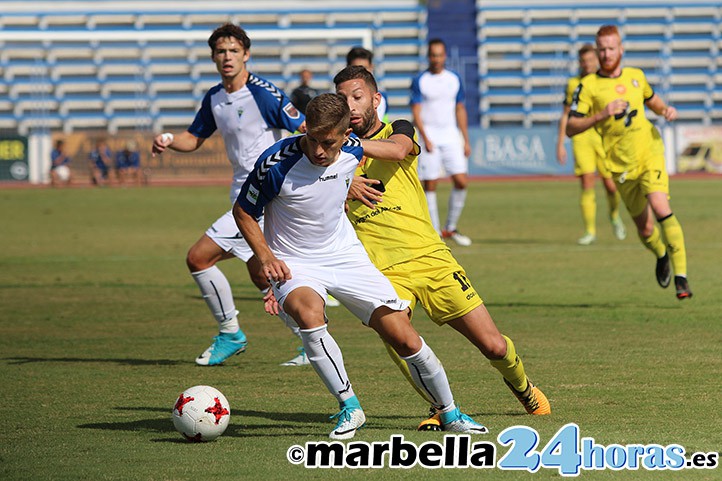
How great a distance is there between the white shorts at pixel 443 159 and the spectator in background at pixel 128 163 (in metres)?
17.4

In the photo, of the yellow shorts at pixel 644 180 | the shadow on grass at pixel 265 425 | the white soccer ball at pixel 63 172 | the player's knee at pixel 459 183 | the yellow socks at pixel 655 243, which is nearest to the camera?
the shadow on grass at pixel 265 425

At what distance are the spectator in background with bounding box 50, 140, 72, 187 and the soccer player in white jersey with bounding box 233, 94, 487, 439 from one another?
27.9 meters

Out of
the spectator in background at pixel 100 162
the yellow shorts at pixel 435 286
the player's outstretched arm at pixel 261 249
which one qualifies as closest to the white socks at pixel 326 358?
the player's outstretched arm at pixel 261 249

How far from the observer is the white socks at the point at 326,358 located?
18.5 ft

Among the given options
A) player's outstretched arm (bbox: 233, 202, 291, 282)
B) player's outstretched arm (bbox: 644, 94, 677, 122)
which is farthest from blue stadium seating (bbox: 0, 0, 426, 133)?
player's outstretched arm (bbox: 233, 202, 291, 282)

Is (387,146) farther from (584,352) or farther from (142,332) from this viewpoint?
(142,332)

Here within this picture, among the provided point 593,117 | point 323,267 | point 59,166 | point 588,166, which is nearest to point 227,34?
point 323,267

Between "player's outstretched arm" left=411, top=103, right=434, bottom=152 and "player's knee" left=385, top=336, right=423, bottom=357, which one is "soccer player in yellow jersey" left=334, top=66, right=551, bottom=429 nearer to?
"player's knee" left=385, top=336, right=423, bottom=357

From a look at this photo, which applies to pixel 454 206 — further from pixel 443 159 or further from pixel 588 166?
pixel 588 166

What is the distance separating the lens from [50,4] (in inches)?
1550

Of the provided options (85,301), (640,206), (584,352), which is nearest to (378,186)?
(584,352)

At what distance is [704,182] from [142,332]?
73.4ft

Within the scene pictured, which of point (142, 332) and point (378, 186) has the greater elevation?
point (378, 186)

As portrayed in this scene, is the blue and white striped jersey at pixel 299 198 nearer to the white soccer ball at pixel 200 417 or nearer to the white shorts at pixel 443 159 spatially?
the white soccer ball at pixel 200 417
